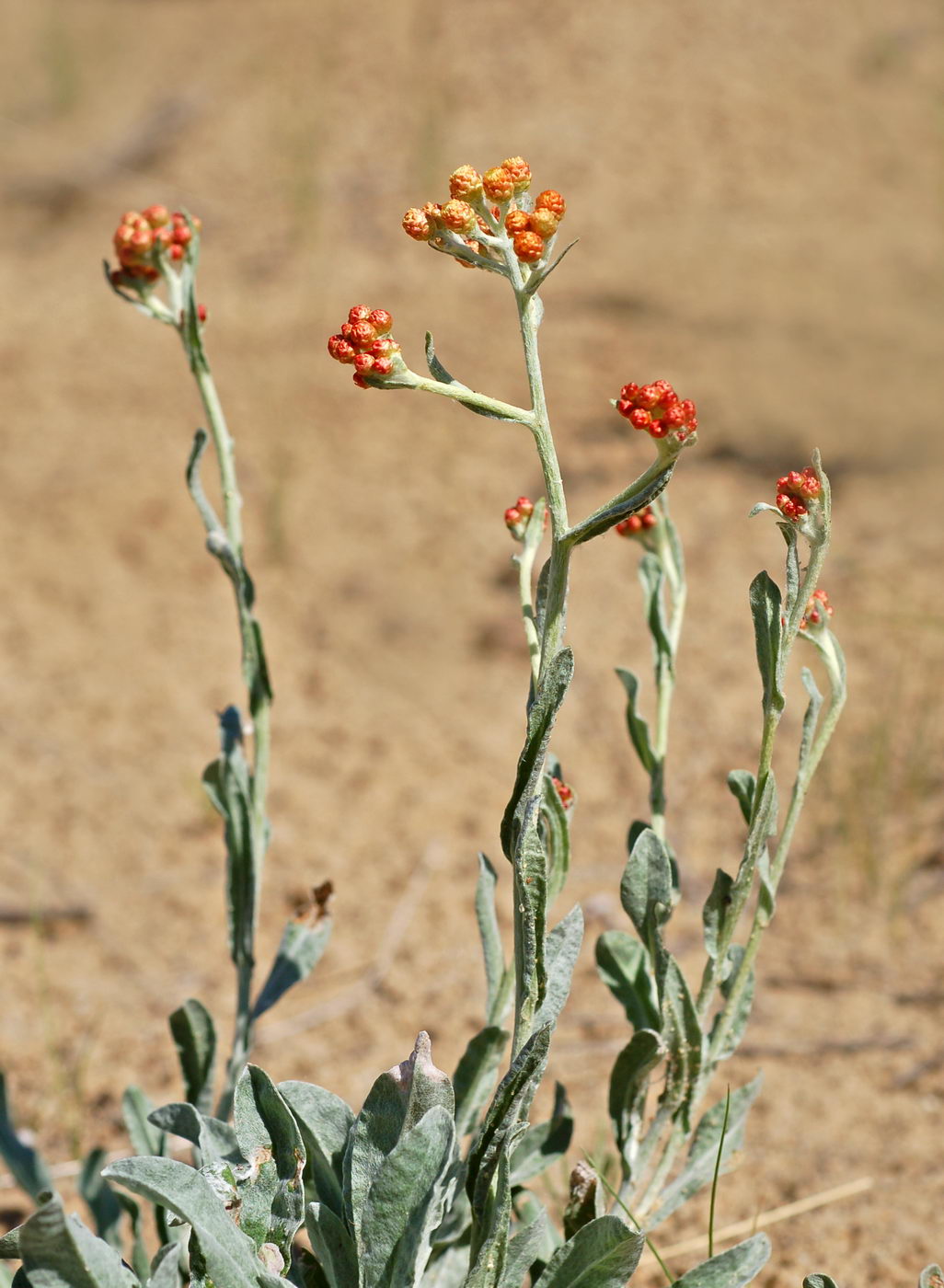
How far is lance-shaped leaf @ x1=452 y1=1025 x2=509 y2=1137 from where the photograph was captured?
1601 mm

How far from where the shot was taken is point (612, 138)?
5.81 m

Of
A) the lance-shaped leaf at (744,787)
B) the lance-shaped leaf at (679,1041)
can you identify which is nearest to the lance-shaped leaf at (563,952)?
the lance-shaped leaf at (679,1041)

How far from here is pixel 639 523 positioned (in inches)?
63.6

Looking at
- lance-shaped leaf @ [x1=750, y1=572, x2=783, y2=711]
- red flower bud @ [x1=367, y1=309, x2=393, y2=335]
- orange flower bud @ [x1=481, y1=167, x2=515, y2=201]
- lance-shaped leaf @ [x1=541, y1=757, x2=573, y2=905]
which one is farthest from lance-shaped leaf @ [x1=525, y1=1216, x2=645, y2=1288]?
orange flower bud @ [x1=481, y1=167, x2=515, y2=201]

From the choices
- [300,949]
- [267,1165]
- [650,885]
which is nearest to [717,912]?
[650,885]

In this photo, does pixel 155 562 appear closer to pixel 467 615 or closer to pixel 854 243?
pixel 467 615

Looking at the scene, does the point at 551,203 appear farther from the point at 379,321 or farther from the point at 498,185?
the point at 379,321

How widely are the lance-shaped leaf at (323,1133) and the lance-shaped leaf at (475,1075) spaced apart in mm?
216

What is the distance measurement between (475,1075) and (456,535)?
2.89 metres

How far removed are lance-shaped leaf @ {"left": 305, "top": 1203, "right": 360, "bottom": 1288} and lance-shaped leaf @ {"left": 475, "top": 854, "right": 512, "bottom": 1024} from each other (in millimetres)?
333

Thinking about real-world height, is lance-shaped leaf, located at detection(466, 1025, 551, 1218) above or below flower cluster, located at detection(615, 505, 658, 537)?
below

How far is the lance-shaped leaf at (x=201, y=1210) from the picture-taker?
117cm

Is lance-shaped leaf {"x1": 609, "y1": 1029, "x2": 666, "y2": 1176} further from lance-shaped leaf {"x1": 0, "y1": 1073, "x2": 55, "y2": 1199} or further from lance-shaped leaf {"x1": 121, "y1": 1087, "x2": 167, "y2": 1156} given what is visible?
lance-shaped leaf {"x1": 0, "y1": 1073, "x2": 55, "y2": 1199}

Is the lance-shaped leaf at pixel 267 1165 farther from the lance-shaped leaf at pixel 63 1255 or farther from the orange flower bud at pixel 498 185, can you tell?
the orange flower bud at pixel 498 185
